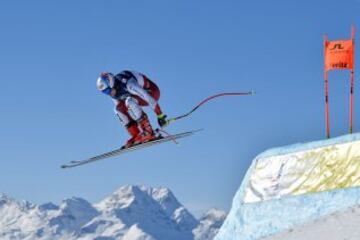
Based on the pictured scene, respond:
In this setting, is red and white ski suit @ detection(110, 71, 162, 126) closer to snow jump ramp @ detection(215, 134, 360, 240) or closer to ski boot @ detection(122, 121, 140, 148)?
ski boot @ detection(122, 121, 140, 148)

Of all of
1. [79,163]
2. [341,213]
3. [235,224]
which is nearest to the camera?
[341,213]

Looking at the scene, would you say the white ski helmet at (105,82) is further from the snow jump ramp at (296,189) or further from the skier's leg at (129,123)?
the snow jump ramp at (296,189)

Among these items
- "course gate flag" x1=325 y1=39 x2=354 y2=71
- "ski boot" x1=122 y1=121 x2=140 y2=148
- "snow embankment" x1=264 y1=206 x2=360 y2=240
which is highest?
"course gate flag" x1=325 y1=39 x2=354 y2=71

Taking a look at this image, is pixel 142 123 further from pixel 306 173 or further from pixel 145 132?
pixel 306 173

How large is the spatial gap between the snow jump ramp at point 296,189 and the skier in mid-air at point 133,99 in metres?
3.86

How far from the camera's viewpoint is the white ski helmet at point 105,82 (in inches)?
919

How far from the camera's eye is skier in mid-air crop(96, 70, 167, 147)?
2348 cm

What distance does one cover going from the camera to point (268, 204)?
838 inches

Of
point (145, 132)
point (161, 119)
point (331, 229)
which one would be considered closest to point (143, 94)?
point (161, 119)

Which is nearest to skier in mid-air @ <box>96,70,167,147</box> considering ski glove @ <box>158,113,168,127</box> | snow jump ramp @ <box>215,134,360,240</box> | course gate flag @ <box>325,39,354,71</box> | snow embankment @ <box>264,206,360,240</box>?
ski glove @ <box>158,113,168,127</box>

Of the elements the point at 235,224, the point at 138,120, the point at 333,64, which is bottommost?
the point at 235,224

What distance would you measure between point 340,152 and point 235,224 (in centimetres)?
389

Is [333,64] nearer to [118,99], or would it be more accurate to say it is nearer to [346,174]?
[346,174]

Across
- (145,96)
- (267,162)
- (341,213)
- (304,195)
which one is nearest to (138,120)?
(145,96)
